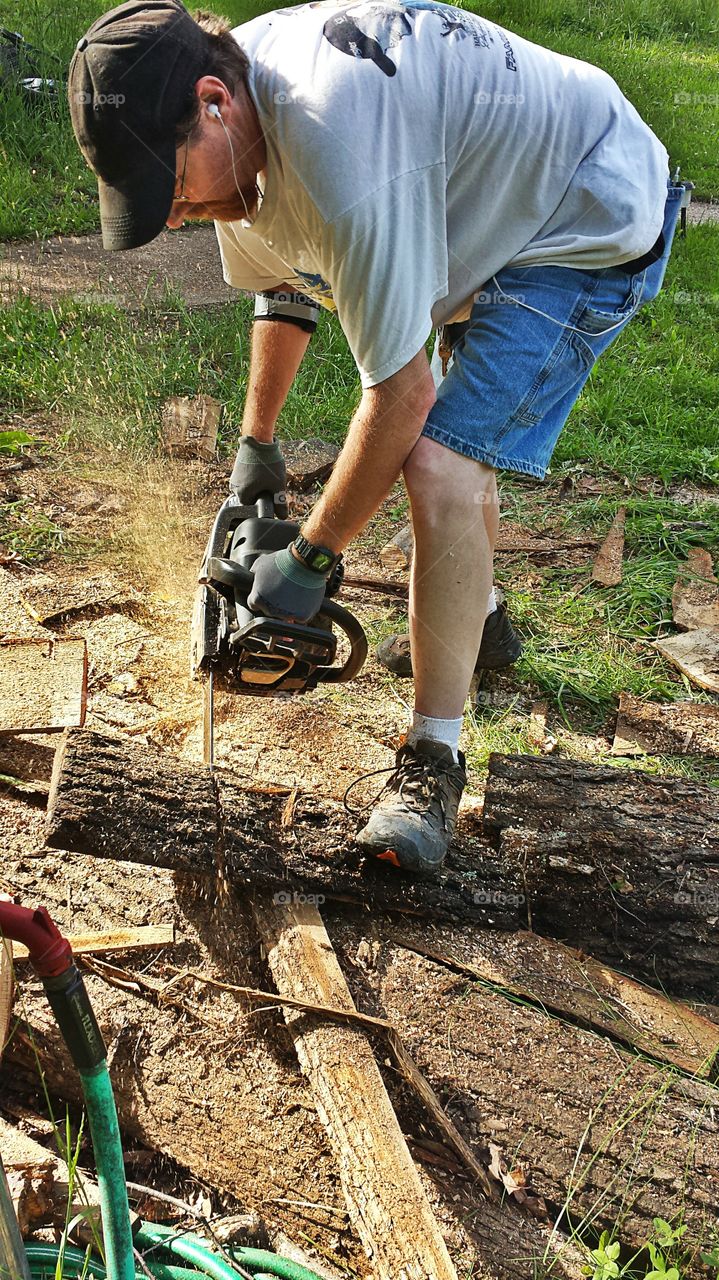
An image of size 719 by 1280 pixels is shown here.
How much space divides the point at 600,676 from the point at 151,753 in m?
1.59

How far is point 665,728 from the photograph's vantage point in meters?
3.04

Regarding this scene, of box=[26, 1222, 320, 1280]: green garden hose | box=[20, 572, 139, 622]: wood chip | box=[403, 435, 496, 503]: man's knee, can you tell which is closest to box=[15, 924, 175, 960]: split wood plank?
box=[26, 1222, 320, 1280]: green garden hose

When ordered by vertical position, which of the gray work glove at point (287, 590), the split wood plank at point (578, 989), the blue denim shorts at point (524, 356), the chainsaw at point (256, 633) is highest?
the blue denim shorts at point (524, 356)

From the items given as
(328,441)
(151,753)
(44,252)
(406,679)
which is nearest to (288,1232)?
(151,753)

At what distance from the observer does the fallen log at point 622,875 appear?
2.17 metres

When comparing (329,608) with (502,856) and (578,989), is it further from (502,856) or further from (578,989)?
(578,989)

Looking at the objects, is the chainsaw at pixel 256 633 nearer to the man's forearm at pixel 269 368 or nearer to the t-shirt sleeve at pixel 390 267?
the man's forearm at pixel 269 368

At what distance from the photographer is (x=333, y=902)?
87.3 inches

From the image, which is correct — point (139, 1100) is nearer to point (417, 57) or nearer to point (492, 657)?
point (492, 657)

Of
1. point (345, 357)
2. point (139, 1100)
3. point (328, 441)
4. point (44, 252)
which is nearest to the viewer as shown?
point (139, 1100)

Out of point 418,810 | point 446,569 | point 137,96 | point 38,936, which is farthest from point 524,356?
point 38,936

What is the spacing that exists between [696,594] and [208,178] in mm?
2395

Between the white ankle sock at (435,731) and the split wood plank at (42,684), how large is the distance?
86 cm

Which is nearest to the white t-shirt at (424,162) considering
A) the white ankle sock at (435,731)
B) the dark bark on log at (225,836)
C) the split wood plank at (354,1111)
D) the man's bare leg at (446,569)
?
the man's bare leg at (446,569)
